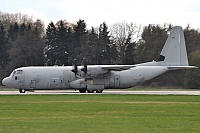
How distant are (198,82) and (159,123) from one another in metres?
56.9

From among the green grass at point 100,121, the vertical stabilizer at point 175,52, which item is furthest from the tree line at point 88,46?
the green grass at point 100,121

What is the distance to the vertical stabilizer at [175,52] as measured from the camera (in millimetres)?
64125

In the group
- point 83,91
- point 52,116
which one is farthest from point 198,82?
point 52,116

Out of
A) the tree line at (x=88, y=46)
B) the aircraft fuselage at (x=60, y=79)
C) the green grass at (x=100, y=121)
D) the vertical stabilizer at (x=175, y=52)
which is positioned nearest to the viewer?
the green grass at (x=100, y=121)

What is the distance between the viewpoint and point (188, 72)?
80625 millimetres

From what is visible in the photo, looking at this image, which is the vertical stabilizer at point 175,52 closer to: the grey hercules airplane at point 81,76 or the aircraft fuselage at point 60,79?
the grey hercules airplane at point 81,76

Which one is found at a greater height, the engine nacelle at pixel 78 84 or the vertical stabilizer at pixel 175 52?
the vertical stabilizer at pixel 175 52

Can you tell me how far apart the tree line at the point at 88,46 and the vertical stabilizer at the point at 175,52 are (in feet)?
57.0

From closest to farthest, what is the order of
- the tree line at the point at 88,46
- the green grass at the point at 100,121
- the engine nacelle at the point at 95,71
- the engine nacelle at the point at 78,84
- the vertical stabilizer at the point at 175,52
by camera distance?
the green grass at the point at 100,121 → the engine nacelle at the point at 78,84 → the engine nacelle at the point at 95,71 → the vertical stabilizer at the point at 175,52 → the tree line at the point at 88,46

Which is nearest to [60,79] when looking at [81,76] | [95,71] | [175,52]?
[81,76]

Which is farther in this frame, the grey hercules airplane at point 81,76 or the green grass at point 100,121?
the grey hercules airplane at point 81,76

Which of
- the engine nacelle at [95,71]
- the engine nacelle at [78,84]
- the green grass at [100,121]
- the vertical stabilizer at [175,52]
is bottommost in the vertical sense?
the green grass at [100,121]

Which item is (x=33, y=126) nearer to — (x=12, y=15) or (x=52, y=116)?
(x=52, y=116)

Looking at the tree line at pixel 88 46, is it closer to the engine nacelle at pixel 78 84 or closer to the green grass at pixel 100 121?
the engine nacelle at pixel 78 84
